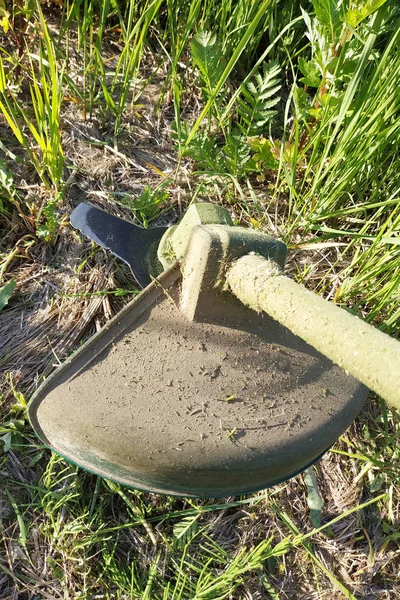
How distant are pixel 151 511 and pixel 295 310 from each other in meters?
0.81

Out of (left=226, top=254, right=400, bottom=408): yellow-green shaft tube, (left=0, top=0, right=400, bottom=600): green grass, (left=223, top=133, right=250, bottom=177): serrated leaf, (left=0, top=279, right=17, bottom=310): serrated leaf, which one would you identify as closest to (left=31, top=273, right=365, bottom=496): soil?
(left=226, top=254, right=400, bottom=408): yellow-green shaft tube

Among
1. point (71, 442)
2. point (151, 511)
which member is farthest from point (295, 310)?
point (151, 511)

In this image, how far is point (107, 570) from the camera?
1.39m

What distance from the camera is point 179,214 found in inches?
66.6

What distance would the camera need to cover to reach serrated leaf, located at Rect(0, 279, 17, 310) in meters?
1.52

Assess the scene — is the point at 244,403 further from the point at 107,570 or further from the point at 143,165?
the point at 143,165

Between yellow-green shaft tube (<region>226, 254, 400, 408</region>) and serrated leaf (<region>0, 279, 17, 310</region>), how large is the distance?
2.42ft

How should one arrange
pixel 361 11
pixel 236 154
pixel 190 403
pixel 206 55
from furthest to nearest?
pixel 236 154, pixel 206 55, pixel 361 11, pixel 190 403

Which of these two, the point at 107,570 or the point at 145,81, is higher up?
the point at 145,81

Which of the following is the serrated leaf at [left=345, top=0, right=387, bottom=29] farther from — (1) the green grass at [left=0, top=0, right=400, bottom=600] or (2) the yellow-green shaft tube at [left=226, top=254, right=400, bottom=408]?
(2) the yellow-green shaft tube at [left=226, top=254, right=400, bottom=408]

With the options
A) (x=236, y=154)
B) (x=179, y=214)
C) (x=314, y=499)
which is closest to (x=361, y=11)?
(x=236, y=154)

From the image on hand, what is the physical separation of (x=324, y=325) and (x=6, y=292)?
97 cm

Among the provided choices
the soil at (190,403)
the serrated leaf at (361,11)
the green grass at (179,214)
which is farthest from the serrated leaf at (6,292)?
the serrated leaf at (361,11)

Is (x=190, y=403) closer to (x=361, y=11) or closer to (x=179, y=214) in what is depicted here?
(x=179, y=214)
